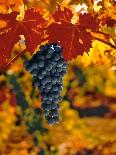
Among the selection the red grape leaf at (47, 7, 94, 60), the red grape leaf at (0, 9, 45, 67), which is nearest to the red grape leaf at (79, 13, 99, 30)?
the red grape leaf at (47, 7, 94, 60)

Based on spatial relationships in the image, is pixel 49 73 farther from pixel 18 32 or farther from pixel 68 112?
pixel 68 112

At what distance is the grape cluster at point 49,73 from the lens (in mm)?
2211

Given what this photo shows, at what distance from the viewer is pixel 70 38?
2074mm

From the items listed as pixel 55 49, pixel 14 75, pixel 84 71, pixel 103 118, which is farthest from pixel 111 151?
pixel 103 118

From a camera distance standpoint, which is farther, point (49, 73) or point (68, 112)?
point (68, 112)

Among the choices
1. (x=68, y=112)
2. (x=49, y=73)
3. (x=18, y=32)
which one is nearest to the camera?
(x=18, y=32)

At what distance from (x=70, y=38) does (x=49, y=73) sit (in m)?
0.25

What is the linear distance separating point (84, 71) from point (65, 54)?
316 inches

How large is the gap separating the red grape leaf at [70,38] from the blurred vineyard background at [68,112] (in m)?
0.28

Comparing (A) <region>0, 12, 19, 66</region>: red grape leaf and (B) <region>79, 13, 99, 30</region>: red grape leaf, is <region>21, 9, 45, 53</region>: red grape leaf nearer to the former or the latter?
(A) <region>0, 12, 19, 66</region>: red grape leaf

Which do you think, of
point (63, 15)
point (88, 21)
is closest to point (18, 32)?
point (63, 15)

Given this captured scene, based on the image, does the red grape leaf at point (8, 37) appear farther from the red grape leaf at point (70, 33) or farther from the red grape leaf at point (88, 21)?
the red grape leaf at point (88, 21)

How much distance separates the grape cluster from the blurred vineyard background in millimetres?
146

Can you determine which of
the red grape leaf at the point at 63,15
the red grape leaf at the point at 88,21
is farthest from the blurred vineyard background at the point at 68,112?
the red grape leaf at the point at 63,15
